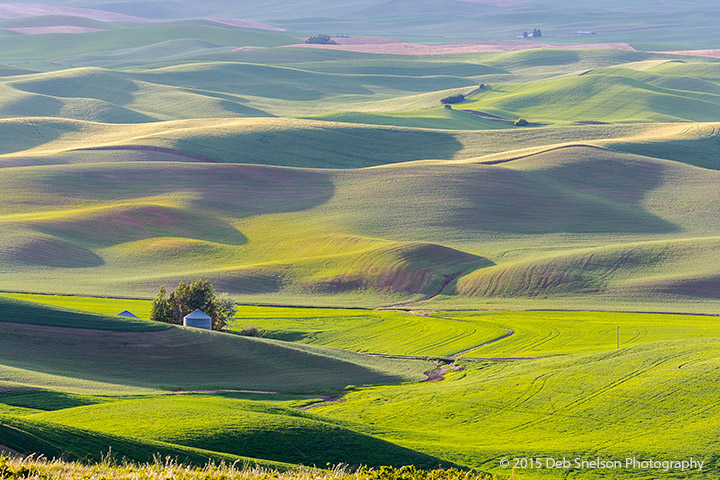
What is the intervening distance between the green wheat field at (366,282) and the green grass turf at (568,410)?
143 millimetres

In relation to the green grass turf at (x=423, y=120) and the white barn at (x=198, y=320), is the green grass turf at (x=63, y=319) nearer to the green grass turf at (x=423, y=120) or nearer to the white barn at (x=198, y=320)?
the white barn at (x=198, y=320)

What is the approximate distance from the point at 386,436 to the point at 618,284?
148 ft

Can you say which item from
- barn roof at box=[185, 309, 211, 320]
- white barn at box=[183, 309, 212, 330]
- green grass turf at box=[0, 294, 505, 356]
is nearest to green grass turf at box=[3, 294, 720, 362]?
green grass turf at box=[0, 294, 505, 356]

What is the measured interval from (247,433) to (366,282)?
149 feet

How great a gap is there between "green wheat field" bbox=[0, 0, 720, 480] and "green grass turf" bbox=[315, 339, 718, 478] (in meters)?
0.14

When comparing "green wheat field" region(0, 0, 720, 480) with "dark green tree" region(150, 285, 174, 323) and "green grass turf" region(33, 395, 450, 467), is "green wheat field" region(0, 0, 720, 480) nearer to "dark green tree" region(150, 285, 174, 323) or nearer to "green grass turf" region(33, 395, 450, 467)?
"green grass turf" region(33, 395, 450, 467)

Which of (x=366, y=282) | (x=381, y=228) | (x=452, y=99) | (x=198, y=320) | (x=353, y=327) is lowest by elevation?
(x=366, y=282)

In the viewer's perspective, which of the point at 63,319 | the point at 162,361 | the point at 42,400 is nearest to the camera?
the point at 42,400

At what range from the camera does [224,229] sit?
8362 centimetres

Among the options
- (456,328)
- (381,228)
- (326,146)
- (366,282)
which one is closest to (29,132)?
(326,146)

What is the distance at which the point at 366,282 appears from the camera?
69.2m

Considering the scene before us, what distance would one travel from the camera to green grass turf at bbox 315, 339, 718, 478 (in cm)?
2617

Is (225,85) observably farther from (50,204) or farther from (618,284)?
(618,284)

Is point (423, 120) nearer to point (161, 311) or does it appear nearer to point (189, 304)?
point (189, 304)
